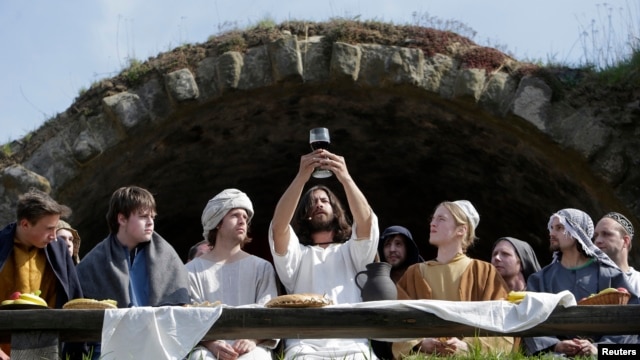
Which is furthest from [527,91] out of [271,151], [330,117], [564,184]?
[271,151]

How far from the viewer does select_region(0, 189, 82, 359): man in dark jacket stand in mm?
6176

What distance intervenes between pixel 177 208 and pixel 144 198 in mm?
4420

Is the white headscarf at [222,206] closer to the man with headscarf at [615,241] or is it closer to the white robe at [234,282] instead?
the white robe at [234,282]

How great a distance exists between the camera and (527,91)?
29.4ft

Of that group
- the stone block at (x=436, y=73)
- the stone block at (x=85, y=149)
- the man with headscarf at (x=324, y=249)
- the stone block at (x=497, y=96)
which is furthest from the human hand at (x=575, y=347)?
the stone block at (x=85, y=149)

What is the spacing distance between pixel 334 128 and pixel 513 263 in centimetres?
325

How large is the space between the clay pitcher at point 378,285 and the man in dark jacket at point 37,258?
1.53 meters

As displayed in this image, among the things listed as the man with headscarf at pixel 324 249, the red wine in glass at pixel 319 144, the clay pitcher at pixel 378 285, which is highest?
the red wine in glass at pixel 319 144

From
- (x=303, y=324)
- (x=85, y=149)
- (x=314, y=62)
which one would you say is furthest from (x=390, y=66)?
(x=303, y=324)

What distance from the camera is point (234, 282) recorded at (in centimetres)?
663

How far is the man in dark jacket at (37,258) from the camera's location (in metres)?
6.18

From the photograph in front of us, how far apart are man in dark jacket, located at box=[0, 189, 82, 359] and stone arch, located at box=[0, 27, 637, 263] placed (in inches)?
112

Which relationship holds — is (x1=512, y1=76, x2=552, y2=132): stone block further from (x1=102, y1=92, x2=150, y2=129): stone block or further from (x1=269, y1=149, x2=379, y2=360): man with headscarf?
(x1=102, y1=92, x2=150, y2=129): stone block

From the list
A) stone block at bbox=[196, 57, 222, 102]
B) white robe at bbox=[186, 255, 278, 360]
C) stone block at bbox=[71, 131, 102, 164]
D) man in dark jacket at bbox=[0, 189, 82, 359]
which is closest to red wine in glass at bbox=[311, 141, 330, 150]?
white robe at bbox=[186, 255, 278, 360]
